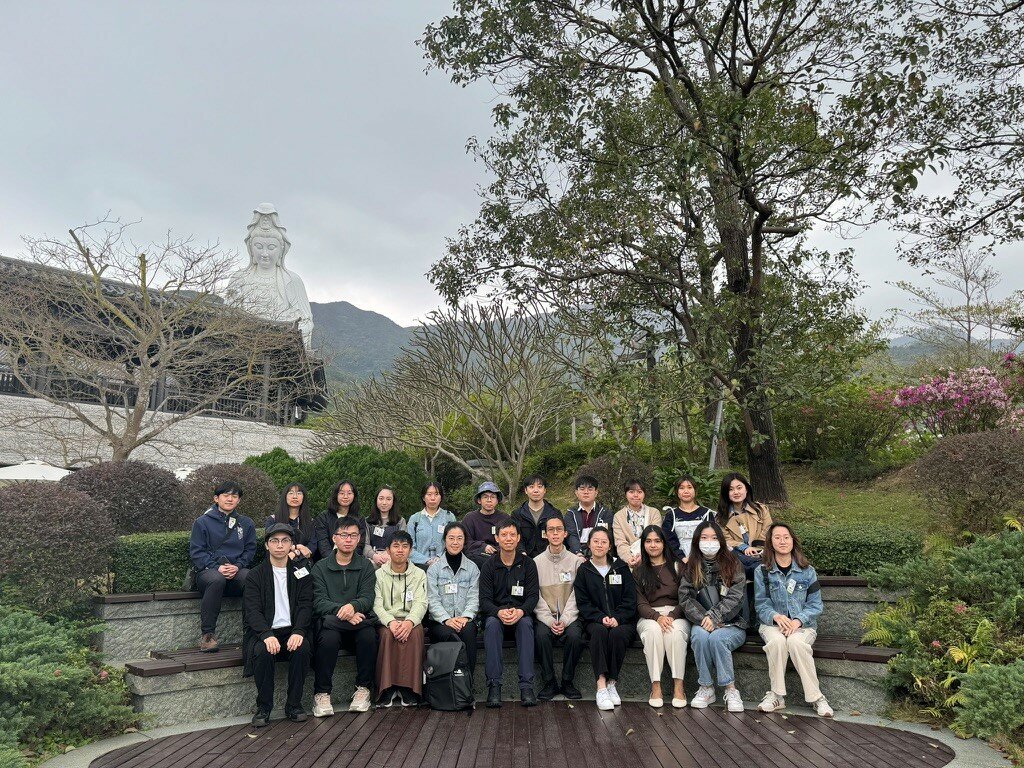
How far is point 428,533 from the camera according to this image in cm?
697

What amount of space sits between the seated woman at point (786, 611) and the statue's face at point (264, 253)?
109ft

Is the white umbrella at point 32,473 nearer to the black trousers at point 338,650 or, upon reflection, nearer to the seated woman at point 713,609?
the black trousers at point 338,650

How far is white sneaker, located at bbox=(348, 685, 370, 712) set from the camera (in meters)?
5.68

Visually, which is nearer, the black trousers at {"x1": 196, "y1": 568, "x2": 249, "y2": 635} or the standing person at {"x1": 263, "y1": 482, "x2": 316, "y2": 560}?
the black trousers at {"x1": 196, "y1": 568, "x2": 249, "y2": 635}

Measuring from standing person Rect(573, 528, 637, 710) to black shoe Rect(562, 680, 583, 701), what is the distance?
239 millimetres

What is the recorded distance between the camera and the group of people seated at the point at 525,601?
5.68 metres

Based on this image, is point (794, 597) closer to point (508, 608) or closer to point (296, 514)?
point (508, 608)

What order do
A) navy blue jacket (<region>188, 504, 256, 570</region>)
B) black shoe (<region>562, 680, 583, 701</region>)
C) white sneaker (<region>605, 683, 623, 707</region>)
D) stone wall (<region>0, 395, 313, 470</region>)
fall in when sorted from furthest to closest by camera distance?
stone wall (<region>0, 395, 313, 470</region>)
navy blue jacket (<region>188, 504, 256, 570</region>)
black shoe (<region>562, 680, 583, 701</region>)
white sneaker (<region>605, 683, 623, 707</region>)

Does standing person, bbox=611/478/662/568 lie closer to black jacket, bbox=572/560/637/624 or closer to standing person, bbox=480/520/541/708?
black jacket, bbox=572/560/637/624

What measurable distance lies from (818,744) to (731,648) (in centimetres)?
111

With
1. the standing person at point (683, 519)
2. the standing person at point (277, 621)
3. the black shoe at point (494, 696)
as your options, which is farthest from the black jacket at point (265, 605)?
the standing person at point (683, 519)

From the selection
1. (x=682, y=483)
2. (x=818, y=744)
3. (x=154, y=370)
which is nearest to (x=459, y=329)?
(x=154, y=370)

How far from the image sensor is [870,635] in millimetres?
5738

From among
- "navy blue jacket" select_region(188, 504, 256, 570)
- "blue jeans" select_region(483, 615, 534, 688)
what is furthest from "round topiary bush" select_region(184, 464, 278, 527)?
"blue jeans" select_region(483, 615, 534, 688)
